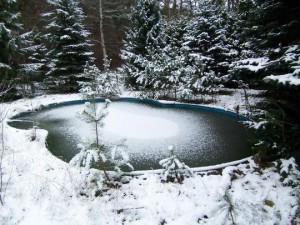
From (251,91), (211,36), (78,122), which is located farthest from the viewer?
(211,36)

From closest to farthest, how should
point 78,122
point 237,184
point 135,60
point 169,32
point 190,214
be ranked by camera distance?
1. point 190,214
2. point 237,184
3. point 78,122
4. point 135,60
5. point 169,32

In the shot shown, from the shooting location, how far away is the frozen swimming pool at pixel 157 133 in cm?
471

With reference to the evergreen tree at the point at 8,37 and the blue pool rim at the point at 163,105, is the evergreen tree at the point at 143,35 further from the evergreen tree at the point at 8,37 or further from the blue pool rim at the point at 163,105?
the evergreen tree at the point at 8,37

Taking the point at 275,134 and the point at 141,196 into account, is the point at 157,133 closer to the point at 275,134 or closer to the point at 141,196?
the point at 141,196

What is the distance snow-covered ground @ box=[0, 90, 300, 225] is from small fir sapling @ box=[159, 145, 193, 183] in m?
0.13

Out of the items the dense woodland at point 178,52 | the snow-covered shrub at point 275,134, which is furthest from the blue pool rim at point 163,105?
the snow-covered shrub at point 275,134

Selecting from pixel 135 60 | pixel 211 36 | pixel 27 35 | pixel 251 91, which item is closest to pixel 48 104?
pixel 27 35

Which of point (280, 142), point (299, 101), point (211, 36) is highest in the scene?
point (211, 36)

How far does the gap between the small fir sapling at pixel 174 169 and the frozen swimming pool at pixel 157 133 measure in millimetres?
597

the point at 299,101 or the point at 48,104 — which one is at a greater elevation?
the point at 299,101

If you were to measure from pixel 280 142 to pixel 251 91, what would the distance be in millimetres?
6718

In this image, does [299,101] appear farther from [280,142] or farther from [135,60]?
[135,60]

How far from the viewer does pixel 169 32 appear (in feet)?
45.7

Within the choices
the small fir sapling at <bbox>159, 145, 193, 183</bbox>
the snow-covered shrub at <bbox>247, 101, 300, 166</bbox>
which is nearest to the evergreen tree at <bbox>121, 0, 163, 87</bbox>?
the snow-covered shrub at <bbox>247, 101, 300, 166</bbox>
